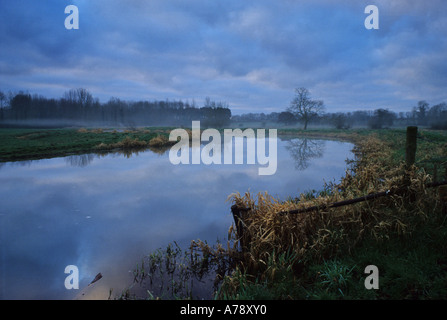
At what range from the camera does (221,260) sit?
15.3 ft

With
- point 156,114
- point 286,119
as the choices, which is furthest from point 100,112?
point 286,119

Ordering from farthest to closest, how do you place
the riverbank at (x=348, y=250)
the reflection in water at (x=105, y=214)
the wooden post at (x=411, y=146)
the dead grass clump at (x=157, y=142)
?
the dead grass clump at (x=157, y=142) < the wooden post at (x=411, y=146) < the reflection in water at (x=105, y=214) < the riverbank at (x=348, y=250)

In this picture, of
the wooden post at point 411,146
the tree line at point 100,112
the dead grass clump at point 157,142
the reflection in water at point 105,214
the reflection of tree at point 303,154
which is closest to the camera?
the reflection in water at point 105,214

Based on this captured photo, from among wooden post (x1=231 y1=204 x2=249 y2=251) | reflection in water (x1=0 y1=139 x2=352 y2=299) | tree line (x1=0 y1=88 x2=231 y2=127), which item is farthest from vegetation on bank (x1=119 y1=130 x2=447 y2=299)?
tree line (x1=0 y1=88 x2=231 y2=127)

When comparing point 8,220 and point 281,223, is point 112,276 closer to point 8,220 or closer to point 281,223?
point 281,223

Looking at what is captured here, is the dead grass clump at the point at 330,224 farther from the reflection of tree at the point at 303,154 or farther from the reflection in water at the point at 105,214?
the reflection of tree at the point at 303,154

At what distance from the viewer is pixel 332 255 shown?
13.9ft

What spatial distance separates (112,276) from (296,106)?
56969 millimetres

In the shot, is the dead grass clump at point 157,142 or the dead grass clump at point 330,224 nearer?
the dead grass clump at point 330,224

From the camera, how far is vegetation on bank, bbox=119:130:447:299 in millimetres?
3309

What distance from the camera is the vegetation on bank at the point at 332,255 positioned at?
3.31 m

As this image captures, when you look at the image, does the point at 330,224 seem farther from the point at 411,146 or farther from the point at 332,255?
the point at 411,146

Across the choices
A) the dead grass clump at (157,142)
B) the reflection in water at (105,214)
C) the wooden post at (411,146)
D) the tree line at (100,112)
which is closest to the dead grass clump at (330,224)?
the wooden post at (411,146)
